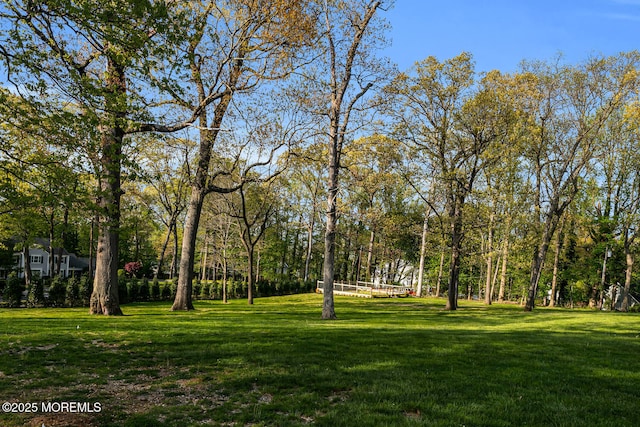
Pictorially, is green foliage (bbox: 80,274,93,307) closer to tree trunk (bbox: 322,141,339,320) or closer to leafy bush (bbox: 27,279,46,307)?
leafy bush (bbox: 27,279,46,307)

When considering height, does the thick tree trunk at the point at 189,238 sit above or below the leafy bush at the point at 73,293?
above

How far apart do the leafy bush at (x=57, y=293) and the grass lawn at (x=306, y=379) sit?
14438mm

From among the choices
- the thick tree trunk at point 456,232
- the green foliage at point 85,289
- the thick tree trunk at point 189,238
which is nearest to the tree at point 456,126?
the thick tree trunk at point 456,232

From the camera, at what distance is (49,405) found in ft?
15.7

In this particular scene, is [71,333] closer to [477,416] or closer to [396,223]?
[477,416]

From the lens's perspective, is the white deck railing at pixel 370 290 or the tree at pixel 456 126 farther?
the white deck railing at pixel 370 290

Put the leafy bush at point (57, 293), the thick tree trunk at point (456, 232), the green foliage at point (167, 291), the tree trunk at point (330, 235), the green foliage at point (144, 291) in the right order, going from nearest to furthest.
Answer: the tree trunk at point (330, 235) < the thick tree trunk at point (456, 232) < the leafy bush at point (57, 293) < the green foliage at point (144, 291) < the green foliage at point (167, 291)

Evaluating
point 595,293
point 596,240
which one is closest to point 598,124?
point 596,240

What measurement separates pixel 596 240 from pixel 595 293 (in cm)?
429

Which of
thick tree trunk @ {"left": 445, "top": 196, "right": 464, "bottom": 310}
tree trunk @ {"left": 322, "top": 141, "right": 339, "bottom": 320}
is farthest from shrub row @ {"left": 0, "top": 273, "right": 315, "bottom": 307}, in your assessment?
thick tree trunk @ {"left": 445, "top": 196, "right": 464, "bottom": 310}

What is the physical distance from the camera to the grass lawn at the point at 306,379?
4.73 metres

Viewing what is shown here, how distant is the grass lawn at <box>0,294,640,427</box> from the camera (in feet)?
15.5

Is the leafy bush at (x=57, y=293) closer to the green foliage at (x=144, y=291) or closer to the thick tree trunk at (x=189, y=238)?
the green foliage at (x=144, y=291)

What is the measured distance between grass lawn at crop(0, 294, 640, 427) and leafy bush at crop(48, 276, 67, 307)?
14438mm
